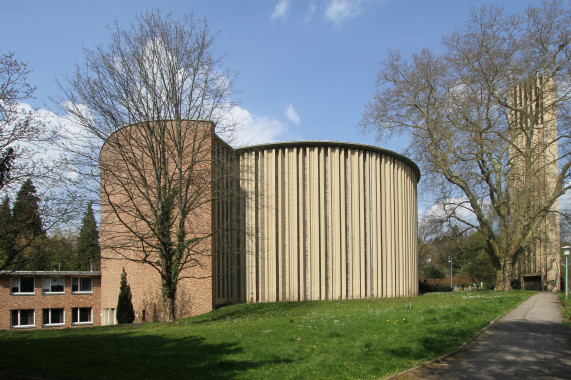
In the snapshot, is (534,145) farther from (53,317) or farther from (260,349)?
(53,317)

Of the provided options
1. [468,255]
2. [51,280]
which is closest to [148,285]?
[51,280]

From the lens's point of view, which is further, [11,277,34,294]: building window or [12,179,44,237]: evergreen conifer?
[11,277,34,294]: building window

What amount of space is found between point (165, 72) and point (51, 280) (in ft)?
86.9

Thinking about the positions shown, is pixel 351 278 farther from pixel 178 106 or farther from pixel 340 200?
pixel 178 106

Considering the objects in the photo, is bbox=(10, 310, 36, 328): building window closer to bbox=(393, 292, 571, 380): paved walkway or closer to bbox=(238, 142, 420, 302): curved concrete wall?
bbox=(238, 142, 420, 302): curved concrete wall

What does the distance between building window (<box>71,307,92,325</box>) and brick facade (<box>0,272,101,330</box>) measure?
20 cm

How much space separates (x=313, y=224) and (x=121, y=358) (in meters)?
17.1

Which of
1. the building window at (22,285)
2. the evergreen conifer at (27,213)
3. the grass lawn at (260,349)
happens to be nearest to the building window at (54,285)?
the building window at (22,285)

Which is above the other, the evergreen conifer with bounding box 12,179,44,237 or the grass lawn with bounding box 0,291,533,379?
the evergreen conifer with bounding box 12,179,44,237

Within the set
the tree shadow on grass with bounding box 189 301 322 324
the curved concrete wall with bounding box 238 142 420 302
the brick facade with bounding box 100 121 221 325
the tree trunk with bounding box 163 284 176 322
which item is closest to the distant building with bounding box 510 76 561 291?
the curved concrete wall with bounding box 238 142 420 302

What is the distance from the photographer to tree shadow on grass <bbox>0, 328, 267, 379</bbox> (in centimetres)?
849

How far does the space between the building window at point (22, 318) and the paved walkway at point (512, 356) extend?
3441 centimetres

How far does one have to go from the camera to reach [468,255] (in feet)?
204

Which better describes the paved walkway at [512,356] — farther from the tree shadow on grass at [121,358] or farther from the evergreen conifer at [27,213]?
the evergreen conifer at [27,213]
